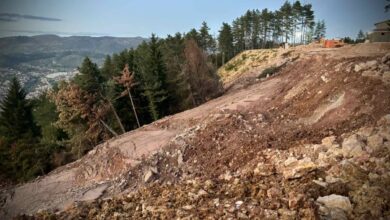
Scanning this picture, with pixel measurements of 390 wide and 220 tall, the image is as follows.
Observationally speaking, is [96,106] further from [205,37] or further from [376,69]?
[205,37]

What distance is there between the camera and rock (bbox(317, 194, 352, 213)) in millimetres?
9273

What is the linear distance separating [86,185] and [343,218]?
14.4m

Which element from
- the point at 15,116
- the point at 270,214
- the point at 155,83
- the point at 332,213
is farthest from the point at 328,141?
the point at 15,116

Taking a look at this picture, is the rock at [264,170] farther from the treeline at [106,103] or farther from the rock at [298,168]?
the treeline at [106,103]

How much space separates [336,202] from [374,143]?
3368mm

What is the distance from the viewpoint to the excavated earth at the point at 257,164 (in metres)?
10.1

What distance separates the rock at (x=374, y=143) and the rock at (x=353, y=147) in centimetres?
25

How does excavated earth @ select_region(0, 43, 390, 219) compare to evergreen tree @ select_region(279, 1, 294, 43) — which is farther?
evergreen tree @ select_region(279, 1, 294, 43)

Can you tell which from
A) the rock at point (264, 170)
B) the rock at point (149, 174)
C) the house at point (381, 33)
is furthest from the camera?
the house at point (381, 33)

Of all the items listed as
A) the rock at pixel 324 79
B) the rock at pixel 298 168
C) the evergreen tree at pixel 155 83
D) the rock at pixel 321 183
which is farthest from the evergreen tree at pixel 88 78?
the rock at pixel 321 183

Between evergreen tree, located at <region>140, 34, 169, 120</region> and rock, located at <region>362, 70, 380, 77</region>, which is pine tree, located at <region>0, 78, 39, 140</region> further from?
rock, located at <region>362, 70, 380, 77</region>

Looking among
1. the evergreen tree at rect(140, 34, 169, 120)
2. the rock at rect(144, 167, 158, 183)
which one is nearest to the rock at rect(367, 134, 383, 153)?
the rock at rect(144, 167, 158, 183)

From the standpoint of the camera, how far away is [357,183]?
10133mm

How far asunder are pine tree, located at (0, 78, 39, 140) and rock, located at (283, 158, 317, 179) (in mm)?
36746
